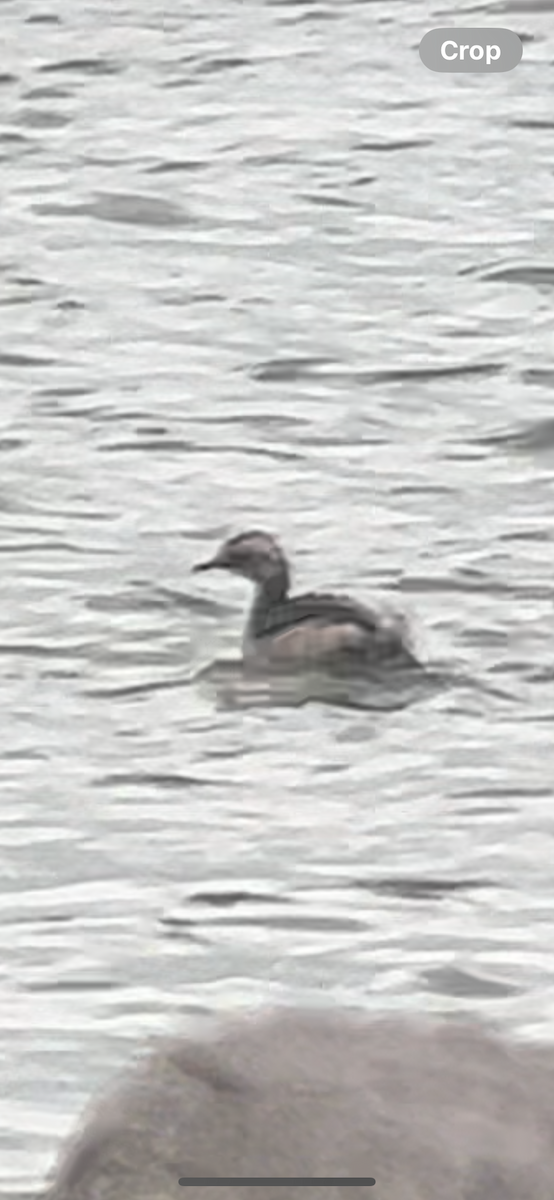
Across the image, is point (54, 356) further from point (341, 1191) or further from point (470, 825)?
point (341, 1191)

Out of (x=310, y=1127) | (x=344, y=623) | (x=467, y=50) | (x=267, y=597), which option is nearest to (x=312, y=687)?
(x=344, y=623)

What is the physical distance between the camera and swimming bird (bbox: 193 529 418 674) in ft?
39.1

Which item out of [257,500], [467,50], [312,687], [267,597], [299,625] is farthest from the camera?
[467,50]

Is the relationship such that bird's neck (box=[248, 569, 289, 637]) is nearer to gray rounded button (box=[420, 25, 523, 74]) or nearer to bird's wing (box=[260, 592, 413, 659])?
bird's wing (box=[260, 592, 413, 659])

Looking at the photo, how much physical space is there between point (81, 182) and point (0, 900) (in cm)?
781

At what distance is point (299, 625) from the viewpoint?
12.3 m

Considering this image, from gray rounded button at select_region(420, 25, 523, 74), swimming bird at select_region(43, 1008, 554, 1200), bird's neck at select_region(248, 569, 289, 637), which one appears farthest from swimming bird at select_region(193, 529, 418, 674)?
swimming bird at select_region(43, 1008, 554, 1200)

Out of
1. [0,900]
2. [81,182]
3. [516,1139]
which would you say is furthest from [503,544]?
[516,1139]

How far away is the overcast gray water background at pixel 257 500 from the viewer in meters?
9.48

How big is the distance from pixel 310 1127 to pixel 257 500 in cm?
869

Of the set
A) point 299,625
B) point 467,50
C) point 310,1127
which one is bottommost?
point 467,50

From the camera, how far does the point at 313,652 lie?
12.2m

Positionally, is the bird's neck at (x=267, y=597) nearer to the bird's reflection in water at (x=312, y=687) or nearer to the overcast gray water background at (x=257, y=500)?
the overcast gray water background at (x=257, y=500)

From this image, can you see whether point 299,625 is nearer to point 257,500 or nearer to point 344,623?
point 344,623
